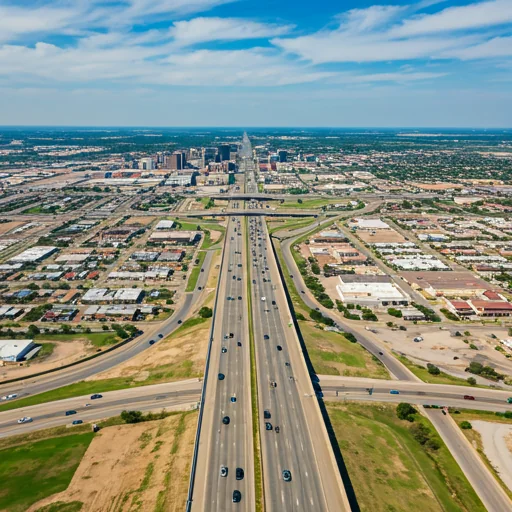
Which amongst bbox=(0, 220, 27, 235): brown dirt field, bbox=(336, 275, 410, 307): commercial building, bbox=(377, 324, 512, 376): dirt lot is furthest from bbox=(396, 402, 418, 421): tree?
bbox=(0, 220, 27, 235): brown dirt field

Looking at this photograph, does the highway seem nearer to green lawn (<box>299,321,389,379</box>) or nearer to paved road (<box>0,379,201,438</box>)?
paved road (<box>0,379,201,438</box>)

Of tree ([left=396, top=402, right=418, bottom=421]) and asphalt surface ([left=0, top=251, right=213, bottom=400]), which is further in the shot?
asphalt surface ([left=0, top=251, right=213, bottom=400])

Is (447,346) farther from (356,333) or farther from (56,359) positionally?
(56,359)

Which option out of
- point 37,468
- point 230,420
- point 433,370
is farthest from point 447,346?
point 37,468

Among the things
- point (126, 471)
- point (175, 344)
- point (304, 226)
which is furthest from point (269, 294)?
point (304, 226)

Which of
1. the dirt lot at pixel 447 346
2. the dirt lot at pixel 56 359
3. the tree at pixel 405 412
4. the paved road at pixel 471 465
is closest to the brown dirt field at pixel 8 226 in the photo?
the dirt lot at pixel 56 359

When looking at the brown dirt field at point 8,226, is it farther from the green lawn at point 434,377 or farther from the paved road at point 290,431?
the green lawn at point 434,377

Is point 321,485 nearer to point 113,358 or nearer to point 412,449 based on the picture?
point 412,449
